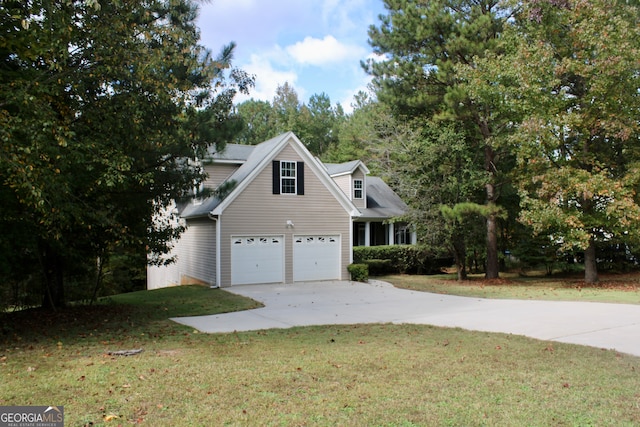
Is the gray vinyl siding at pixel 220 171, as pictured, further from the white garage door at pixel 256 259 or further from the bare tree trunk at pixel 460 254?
the bare tree trunk at pixel 460 254

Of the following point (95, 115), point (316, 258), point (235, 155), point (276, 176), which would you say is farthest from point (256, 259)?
point (95, 115)

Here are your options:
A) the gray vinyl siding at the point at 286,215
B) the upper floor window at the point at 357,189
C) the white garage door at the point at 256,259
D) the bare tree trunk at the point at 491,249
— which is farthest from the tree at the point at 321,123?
the white garage door at the point at 256,259

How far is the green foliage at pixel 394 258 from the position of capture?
24219mm

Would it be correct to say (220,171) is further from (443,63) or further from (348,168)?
(443,63)

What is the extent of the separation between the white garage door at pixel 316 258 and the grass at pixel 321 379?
10746 millimetres

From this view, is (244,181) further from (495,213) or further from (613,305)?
(613,305)

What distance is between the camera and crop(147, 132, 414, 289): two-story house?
18594mm

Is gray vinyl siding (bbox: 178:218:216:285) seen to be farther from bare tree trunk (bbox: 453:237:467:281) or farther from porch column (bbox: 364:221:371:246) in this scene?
bare tree trunk (bbox: 453:237:467:281)

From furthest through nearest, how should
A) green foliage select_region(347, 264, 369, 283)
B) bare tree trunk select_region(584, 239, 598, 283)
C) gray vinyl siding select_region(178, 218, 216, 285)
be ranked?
green foliage select_region(347, 264, 369, 283) < bare tree trunk select_region(584, 239, 598, 283) < gray vinyl siding select_region(178, 218, 216, 285)

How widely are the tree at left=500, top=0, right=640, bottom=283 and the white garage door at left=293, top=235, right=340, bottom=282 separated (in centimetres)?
767

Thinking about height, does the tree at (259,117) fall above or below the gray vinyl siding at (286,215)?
above

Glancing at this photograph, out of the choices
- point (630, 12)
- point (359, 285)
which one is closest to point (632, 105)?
point (630, 12)

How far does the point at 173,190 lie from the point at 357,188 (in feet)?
48.7

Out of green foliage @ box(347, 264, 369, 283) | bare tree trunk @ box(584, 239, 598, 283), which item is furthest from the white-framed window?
bare tree trunk @ box(584, 239, 598, 283)
